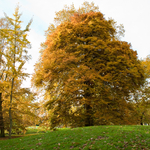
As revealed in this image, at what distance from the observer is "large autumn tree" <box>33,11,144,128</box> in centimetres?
1224

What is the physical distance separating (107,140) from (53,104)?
23.5ft

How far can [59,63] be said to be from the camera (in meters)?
13.7

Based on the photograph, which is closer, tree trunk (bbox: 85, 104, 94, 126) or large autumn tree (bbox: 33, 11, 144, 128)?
large autumn tree (bbox: 33, 11, 144, 128)

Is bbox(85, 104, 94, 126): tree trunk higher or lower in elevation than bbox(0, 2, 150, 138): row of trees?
lower

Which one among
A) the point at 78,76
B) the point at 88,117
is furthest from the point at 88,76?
the point at 88,117

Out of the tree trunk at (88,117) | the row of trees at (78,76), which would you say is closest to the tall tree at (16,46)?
the row of trees at (78,76)

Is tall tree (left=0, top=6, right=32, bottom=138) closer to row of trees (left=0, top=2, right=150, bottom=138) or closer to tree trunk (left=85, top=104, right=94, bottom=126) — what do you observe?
row of trees (left=0, top=2, right=150, bottom=138)

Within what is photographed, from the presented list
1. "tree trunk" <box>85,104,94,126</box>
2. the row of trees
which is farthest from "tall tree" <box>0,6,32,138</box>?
"tree trunk" <box>85,104,94,126</box>

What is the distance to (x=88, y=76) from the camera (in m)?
11.6

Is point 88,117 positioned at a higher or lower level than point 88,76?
lower

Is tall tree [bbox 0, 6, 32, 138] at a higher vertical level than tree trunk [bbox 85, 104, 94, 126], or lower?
higher

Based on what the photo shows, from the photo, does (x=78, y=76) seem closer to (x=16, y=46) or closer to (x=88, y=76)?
(x=88, y=76)

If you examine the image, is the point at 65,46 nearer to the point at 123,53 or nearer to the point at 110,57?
the point at 110,57

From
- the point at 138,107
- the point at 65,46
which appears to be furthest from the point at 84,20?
the point at 138,107
